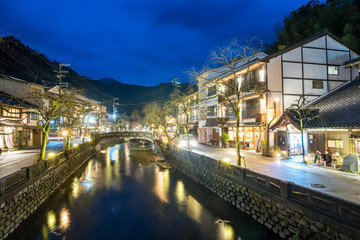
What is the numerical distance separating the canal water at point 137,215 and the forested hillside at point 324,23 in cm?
2839

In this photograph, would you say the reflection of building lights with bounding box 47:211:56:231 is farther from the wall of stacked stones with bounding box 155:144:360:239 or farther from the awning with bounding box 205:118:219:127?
the awning with bounding box 205:118:219:127

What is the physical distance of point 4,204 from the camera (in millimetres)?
9773

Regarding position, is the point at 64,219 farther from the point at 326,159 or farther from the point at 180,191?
the point at 326,159

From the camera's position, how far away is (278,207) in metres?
9.84

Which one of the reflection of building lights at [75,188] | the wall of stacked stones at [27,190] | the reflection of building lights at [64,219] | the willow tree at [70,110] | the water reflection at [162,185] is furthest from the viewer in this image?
the willow tree at [70,110]

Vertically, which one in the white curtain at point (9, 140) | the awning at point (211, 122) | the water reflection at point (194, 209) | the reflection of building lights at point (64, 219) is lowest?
the water reflection at point (194, 209)

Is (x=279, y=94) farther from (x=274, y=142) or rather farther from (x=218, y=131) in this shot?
(x=218, y=131)

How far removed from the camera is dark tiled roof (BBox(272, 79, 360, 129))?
1497cm

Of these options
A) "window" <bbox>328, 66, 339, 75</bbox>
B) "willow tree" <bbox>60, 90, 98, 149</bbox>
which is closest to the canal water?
"willow tree" <bbox>60, 90, 98, 149</bbox>

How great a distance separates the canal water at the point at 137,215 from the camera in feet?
36.2

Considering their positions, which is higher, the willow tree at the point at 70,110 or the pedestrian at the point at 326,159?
the willow tree at the point at 70,110

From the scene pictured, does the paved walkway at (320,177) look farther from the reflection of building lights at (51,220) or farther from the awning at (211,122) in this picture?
the awning at (211,122)

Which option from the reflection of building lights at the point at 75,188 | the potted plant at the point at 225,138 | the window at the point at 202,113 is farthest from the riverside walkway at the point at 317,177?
the window at the point at 202,113

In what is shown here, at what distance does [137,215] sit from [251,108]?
61.8 feet
